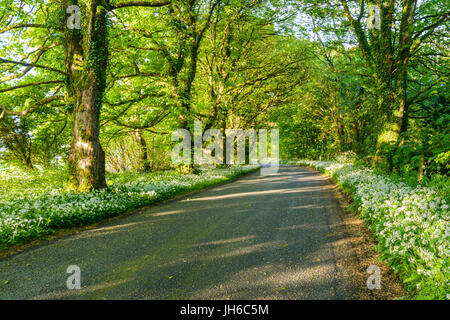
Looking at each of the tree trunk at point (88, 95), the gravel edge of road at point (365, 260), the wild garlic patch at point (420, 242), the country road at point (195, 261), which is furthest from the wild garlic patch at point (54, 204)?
the wild garlic patch at point (420, 242)

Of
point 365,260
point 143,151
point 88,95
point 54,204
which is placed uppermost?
point 88,95

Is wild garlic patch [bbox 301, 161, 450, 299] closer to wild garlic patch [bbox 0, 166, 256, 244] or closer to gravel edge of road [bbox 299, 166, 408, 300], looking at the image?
gravel edge of road [bbox 299, 166, 408, 300]

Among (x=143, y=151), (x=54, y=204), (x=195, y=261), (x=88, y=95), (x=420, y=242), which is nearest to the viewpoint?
(x=420, y=242)

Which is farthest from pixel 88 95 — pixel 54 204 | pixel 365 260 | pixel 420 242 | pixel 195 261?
pixel 420 242

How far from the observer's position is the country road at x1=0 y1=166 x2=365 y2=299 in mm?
3541

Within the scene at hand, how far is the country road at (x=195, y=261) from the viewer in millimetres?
3541

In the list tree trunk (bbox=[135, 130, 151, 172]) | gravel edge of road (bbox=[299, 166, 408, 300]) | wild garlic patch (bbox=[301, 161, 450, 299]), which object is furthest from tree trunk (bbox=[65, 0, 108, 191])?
tree trunk (bbox=[135, 130, 151, 172])

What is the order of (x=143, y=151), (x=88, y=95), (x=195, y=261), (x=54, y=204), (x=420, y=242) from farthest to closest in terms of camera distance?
(x=143, y=151) → (x=88, y=95) → (x=54, y=204) → (x=195, y=261) → (x=420, y=242)

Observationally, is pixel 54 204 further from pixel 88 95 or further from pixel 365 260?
pixel 365 260

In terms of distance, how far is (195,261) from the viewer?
14.8 feet

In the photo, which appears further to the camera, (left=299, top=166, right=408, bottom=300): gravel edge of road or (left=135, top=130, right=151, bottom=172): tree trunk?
(left=135, top=130, right=151, bottom=172): tree trunk

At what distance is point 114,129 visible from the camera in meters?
15.9

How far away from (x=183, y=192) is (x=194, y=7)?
1258 centimetres
